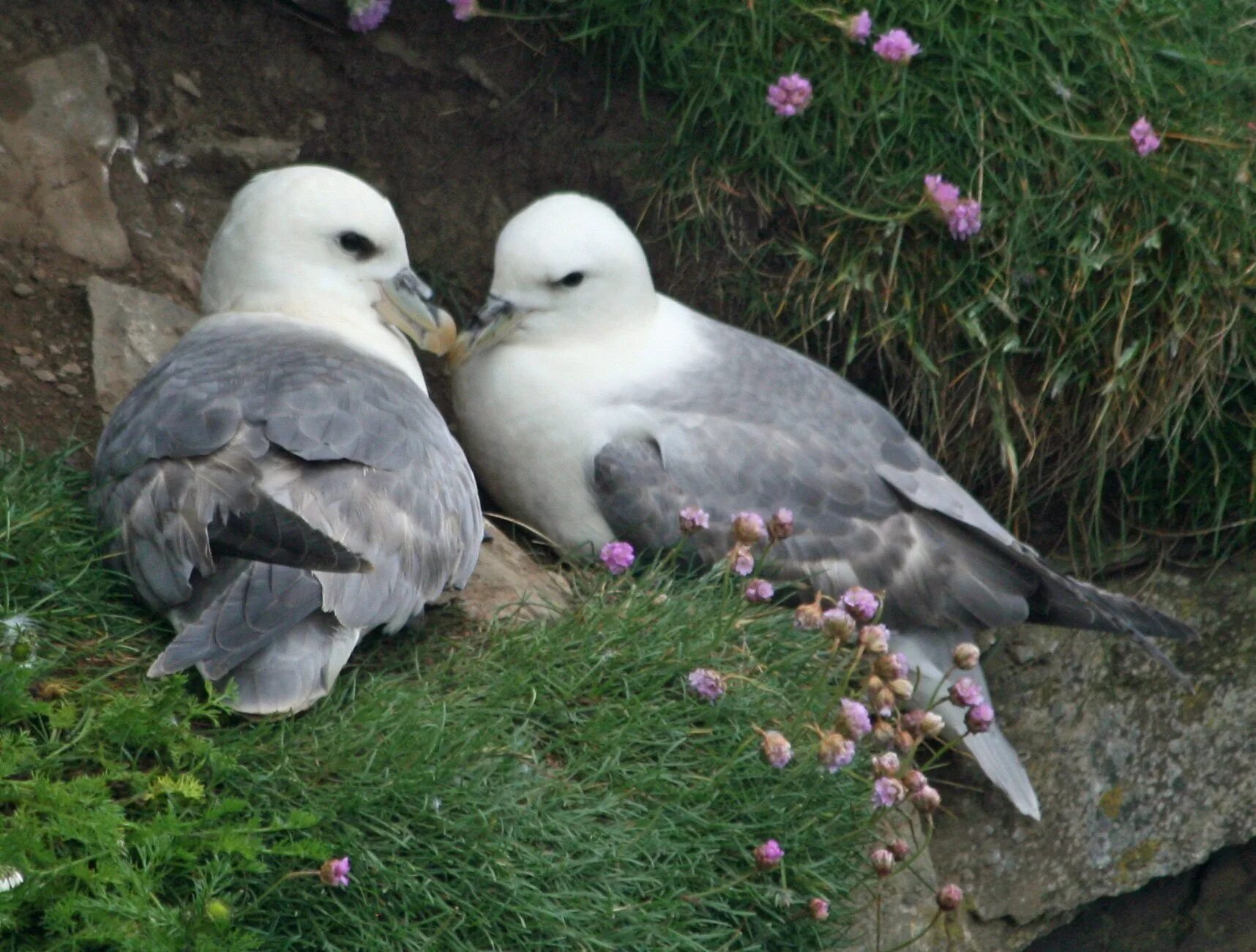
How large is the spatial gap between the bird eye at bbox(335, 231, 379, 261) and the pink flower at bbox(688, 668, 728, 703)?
1204mm

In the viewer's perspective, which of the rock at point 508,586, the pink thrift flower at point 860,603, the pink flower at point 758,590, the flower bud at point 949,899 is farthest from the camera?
the rock at point 508,586

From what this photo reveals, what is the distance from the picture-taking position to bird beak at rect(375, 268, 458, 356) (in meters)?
3.46

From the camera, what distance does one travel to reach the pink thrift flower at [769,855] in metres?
2.58

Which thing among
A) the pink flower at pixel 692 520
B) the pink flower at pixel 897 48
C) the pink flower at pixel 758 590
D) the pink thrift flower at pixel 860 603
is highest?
the pink flower at pixel 897 48

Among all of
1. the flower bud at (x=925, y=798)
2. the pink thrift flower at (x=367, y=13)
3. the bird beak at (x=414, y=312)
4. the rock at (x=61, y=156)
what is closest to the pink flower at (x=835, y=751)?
the flower bud at (x=925, y=798)

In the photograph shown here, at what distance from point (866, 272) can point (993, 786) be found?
4.12 ft

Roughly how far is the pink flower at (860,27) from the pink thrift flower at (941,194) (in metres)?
0.37

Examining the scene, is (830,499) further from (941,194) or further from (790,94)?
(790,94)

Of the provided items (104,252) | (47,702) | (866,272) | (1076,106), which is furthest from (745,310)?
(47,702)

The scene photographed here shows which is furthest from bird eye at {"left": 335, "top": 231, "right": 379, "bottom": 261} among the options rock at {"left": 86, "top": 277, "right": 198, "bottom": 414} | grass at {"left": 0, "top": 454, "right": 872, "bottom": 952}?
grass at {"left": 0, "top": 454, "right": 872, "bottom": 952}

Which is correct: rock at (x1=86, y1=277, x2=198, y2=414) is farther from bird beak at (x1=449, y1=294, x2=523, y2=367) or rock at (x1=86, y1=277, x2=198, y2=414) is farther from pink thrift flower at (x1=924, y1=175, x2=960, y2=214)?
pink thrift flower at (x1=924, y1=175, x2=960, y2=214)

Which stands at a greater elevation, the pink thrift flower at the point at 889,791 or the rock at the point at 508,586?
the pink thrift flower at the point at 889,791

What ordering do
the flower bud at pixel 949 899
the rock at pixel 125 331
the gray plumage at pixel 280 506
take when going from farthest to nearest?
the rock at pixel 125 331
the flower bud at pixel 949 899
the gray plumage at pixel 280 506

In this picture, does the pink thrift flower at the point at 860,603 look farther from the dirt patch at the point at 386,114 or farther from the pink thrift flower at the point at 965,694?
the dirt patch at the point at 386,114
